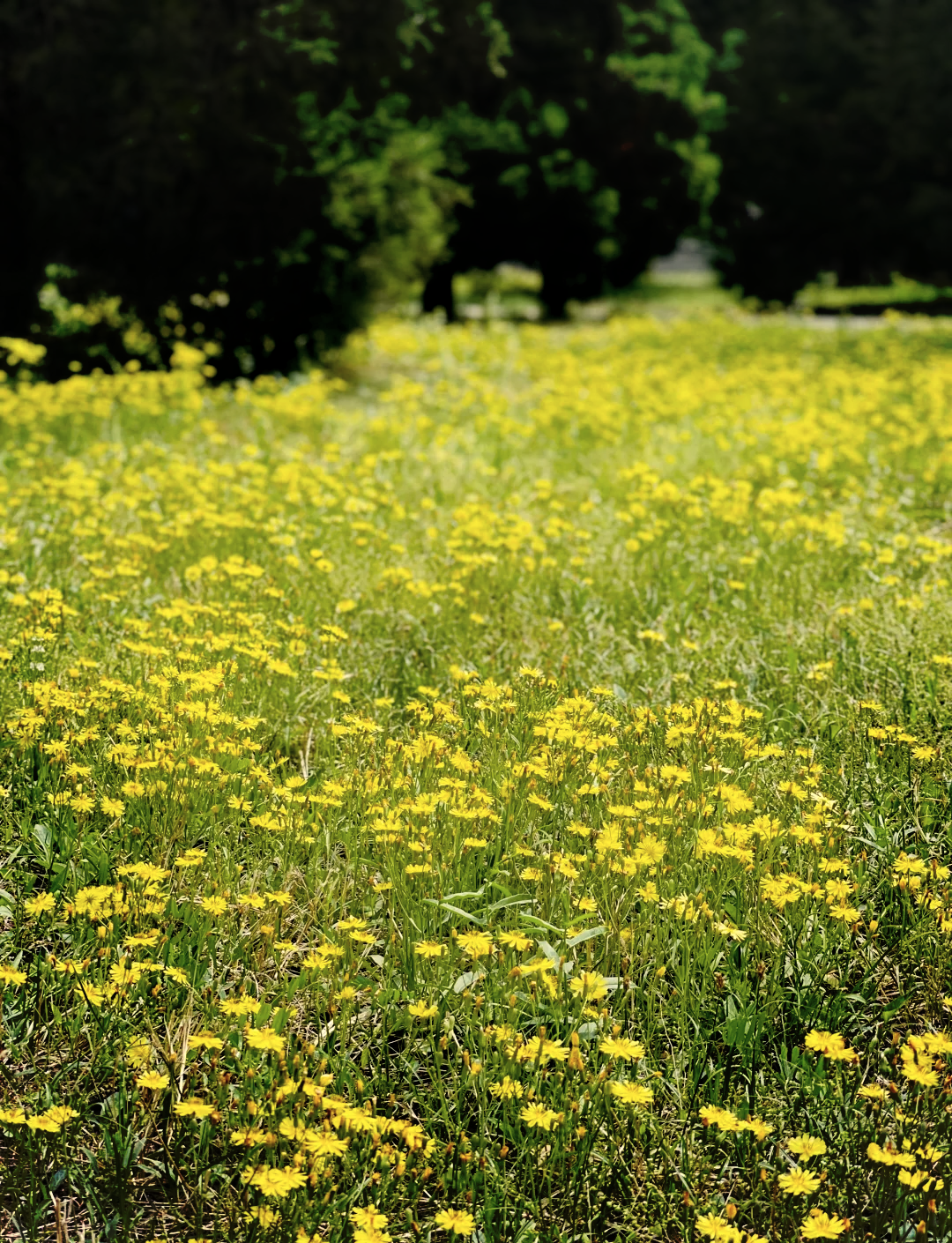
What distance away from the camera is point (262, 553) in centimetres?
505

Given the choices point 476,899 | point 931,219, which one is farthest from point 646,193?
point 476,899

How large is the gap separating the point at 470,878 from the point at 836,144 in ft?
87.6

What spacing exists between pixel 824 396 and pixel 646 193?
14.0 m

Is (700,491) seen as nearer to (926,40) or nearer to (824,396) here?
(824,396)

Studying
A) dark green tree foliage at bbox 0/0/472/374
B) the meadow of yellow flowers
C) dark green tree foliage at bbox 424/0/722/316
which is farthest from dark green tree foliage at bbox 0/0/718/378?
dark green tree foliage at bbox 424/0/722/316

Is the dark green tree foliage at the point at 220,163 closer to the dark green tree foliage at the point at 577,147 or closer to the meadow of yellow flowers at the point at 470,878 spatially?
the meadow of yellow flowers at the point at 470,878

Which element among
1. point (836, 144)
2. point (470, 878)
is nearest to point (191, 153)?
point (470, 878)

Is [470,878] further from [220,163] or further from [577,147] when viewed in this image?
[577,147]

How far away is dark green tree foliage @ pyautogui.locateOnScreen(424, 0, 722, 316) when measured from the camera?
2025 cm

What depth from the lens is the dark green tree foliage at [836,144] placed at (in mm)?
24484

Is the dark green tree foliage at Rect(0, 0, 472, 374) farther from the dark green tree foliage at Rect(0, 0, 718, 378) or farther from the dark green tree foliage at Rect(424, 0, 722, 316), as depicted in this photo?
the dark green tree foliage at Rect(424, 0, 722, 316)

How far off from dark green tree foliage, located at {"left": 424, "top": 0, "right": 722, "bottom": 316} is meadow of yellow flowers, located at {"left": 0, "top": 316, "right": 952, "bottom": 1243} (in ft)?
51.1

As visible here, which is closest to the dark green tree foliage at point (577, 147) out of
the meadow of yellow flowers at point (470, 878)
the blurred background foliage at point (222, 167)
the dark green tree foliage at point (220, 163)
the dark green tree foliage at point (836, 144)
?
the dark green tree foliage at point (836, 144)

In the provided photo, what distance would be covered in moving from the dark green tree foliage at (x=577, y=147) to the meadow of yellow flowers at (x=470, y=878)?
1559cm
